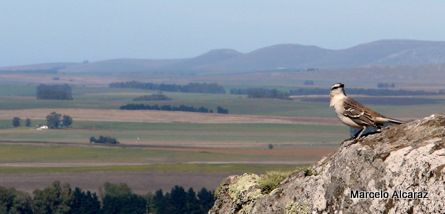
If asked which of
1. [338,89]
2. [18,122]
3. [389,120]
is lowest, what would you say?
[18,122]

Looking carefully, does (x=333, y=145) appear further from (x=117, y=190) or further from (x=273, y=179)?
(x=273, y=179)

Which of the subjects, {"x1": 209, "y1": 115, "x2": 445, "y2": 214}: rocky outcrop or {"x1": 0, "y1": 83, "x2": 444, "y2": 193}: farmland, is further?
{"x1": 0, "y1": 83, "x2": 444, "y2": 193}: farmland

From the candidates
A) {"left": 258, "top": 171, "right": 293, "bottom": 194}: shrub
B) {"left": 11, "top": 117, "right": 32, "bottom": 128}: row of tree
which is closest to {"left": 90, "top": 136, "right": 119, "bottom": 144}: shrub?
{"left": 11, "top": 117, "right": 32, "bottom": 128}: row of tree

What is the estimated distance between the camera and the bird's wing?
13.7 m

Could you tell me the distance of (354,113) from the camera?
1392 centimetres

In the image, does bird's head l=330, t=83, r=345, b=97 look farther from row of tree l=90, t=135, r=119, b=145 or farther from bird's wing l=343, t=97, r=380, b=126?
row of tree l=90, t=135, r=119, b=145

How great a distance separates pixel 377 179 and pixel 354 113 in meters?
2.48

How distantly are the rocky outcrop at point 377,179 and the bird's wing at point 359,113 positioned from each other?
976 mm

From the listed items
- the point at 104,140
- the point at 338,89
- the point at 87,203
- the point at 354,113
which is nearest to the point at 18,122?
the point at 104,140

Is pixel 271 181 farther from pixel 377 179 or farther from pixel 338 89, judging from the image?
pixel 377 179

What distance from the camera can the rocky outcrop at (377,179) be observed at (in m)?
11.0

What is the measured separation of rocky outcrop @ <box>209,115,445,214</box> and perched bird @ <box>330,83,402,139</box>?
0.92m

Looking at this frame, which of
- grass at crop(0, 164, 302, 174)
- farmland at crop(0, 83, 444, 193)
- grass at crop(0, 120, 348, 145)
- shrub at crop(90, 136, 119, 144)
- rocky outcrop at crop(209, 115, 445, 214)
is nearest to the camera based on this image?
Answer: rocky outcrop at crop(209, 115, 445, 214)

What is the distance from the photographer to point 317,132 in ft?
537
